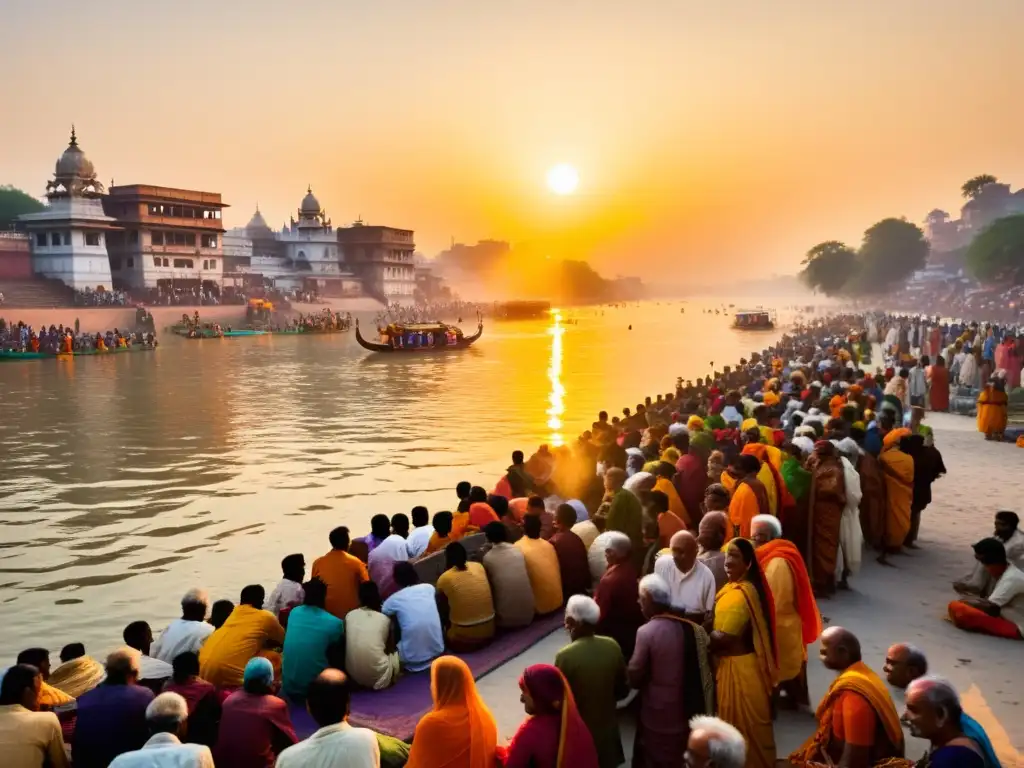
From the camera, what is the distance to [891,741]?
3.70 metres

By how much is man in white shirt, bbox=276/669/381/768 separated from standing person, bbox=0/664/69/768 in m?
1.34

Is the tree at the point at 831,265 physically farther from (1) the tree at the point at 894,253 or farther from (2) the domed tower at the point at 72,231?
(2) the domed tower at the point at 72,231

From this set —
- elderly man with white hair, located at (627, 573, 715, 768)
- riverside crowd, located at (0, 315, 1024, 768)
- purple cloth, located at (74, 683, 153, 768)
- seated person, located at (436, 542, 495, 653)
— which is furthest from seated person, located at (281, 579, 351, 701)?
elderly man with white hair, located at (627, 573, 715, 768)

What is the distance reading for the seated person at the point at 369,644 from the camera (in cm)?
538

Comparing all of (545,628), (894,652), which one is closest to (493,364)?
(545,628)

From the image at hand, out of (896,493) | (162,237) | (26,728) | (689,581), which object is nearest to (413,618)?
(689,581)

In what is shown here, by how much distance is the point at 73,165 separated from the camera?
5125 centimetres

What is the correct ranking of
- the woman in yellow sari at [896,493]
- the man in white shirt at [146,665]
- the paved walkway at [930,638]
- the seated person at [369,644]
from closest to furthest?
the man in white shirt at [146,665], the paved walkway at [930,638], the seated person at [369,644], the woman in yellow sari at [896,493]

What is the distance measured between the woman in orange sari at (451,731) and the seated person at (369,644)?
1620 mm

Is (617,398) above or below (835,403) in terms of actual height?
below

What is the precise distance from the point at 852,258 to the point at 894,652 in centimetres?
11436

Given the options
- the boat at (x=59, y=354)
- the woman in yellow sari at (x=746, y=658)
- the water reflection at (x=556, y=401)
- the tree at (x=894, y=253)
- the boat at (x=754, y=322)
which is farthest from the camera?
the tree at (x=894, y=253)

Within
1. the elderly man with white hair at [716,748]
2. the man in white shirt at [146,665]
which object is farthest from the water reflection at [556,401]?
the elderly man with white hair at [716,748]

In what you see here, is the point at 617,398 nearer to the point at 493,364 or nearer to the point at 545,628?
the point at 493,364
